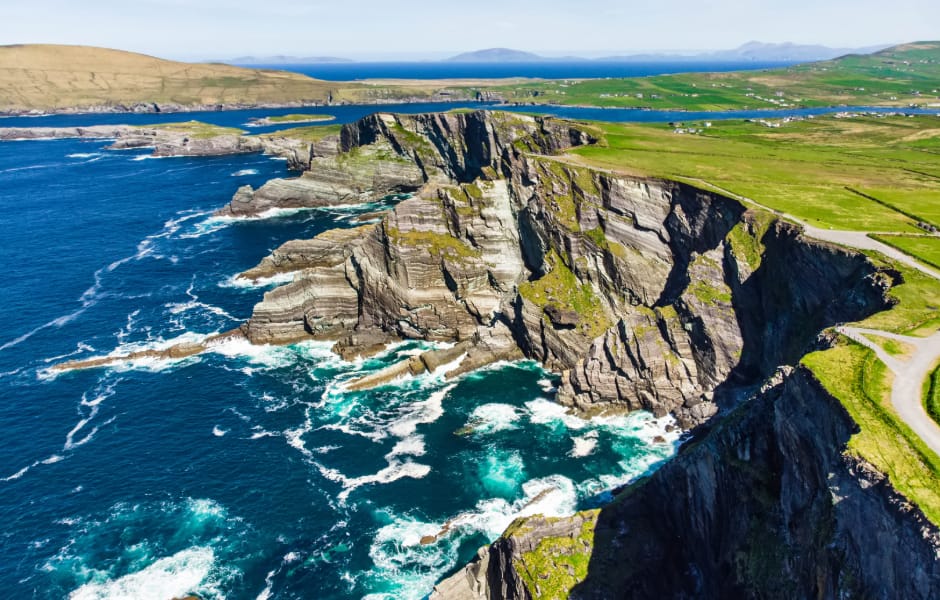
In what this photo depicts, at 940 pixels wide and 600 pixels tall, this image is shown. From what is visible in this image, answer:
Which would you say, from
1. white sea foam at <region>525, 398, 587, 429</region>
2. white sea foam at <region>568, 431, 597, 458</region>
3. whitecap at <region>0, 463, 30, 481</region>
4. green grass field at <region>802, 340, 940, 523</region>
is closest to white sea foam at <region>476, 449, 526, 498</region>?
white sea foam at <region>568, 431, 597, 458</region>

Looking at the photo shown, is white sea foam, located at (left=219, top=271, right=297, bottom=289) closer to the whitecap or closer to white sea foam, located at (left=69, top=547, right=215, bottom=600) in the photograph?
the whitecap

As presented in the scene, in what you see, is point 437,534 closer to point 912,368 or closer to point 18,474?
point 912,368

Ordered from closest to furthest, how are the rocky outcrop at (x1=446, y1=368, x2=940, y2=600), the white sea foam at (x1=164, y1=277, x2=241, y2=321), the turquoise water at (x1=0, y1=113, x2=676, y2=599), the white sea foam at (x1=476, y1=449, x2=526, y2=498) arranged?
the rocky outcrop at (x1=446, y1=368, x2=940, y2=600)
the turquoise water at (x1=0, y1=113, x2=676, y2=599)
the white sea foam at (x1=476, y1=449, x2=526, y2=498)
the white sea foam at (x1=164, y1=277, x2=241, y2=321)

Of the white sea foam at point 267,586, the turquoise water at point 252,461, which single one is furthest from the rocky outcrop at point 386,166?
the white sea foam at point 267,586

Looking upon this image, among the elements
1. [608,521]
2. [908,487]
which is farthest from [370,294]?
[908,487]

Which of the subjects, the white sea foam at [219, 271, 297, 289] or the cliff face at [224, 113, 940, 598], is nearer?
the cliff face at [224, 113, 940, 598]

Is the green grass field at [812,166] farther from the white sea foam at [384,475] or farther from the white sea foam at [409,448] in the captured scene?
the white sea foam at [384,475]

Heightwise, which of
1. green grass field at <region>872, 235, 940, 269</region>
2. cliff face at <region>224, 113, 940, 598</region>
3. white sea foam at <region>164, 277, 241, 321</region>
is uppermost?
green grass field at <region>872, 235, 940, 269</region>
